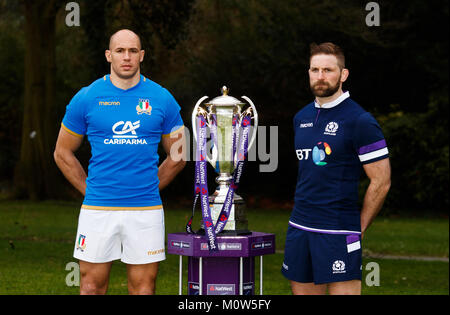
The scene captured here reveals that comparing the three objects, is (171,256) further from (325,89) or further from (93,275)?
(325,89)

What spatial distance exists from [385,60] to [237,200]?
16.9 metres

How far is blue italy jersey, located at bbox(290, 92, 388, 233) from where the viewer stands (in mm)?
4762

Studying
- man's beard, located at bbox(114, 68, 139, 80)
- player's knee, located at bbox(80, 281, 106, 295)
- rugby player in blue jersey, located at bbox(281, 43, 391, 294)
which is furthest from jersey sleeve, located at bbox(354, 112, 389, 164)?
player's knee, located at bbox(80, 281, 106, 295)

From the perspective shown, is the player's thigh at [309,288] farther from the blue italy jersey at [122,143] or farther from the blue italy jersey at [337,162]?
A: the blue italy jersey at [122,143]

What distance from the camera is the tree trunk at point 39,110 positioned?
821 inches

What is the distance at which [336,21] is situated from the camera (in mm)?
19469

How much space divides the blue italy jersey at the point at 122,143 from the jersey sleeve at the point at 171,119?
91 millimetres

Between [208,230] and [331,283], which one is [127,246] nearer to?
[208,230]

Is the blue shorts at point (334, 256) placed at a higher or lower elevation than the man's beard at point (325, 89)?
lower

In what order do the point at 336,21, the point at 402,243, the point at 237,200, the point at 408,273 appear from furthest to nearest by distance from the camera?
the point at 336,21 → the point at 402,243 → the point at 408,273 → the point at 237,200

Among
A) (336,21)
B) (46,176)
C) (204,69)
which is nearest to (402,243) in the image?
(336,21)

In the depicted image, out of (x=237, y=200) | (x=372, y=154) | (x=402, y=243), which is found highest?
(x=372, y=154)

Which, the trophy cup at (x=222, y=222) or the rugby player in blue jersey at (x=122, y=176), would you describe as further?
the trophy cup at (x=222, y=222)

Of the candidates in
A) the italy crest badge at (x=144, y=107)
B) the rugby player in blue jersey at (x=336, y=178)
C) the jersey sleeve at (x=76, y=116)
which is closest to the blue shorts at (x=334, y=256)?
the rugby player in blue jersey at (x=336, y=178)
